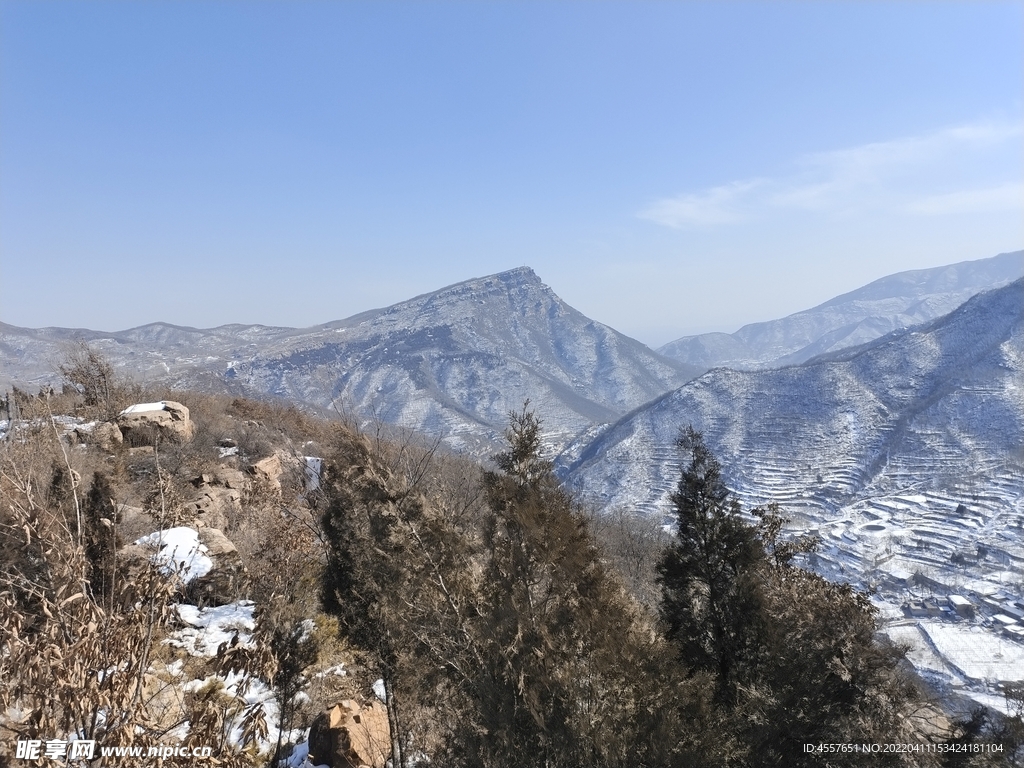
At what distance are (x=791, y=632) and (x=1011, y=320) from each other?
118 m

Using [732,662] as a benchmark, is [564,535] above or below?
above

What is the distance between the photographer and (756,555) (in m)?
11.0

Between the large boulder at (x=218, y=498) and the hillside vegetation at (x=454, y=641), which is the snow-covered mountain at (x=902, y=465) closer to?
the hillside vegetation at (x=454, y=641)

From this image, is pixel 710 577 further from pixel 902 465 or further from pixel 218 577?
pixel 902 465

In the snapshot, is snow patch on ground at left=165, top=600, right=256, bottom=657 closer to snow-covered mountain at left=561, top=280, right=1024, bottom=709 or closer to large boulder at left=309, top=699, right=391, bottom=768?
large boulder at left=309, top=699, right=391, bottom=768

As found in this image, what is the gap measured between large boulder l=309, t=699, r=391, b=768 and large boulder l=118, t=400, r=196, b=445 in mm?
15625

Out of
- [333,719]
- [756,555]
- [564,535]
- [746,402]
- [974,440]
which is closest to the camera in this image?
[564,535]

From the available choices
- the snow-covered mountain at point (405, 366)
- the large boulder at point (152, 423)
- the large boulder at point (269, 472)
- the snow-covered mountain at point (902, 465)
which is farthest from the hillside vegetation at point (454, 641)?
the snow-covered mountain at point (405, 366)

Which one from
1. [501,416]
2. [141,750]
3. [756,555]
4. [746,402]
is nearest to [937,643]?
[756,555]

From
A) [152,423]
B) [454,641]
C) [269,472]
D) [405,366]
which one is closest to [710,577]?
[454,641]

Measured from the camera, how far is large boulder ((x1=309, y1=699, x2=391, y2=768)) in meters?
8.55

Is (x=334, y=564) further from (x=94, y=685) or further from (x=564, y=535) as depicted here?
(x=94, y=685)

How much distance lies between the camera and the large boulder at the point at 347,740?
8.55 meters

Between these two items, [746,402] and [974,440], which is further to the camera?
[746,402]
